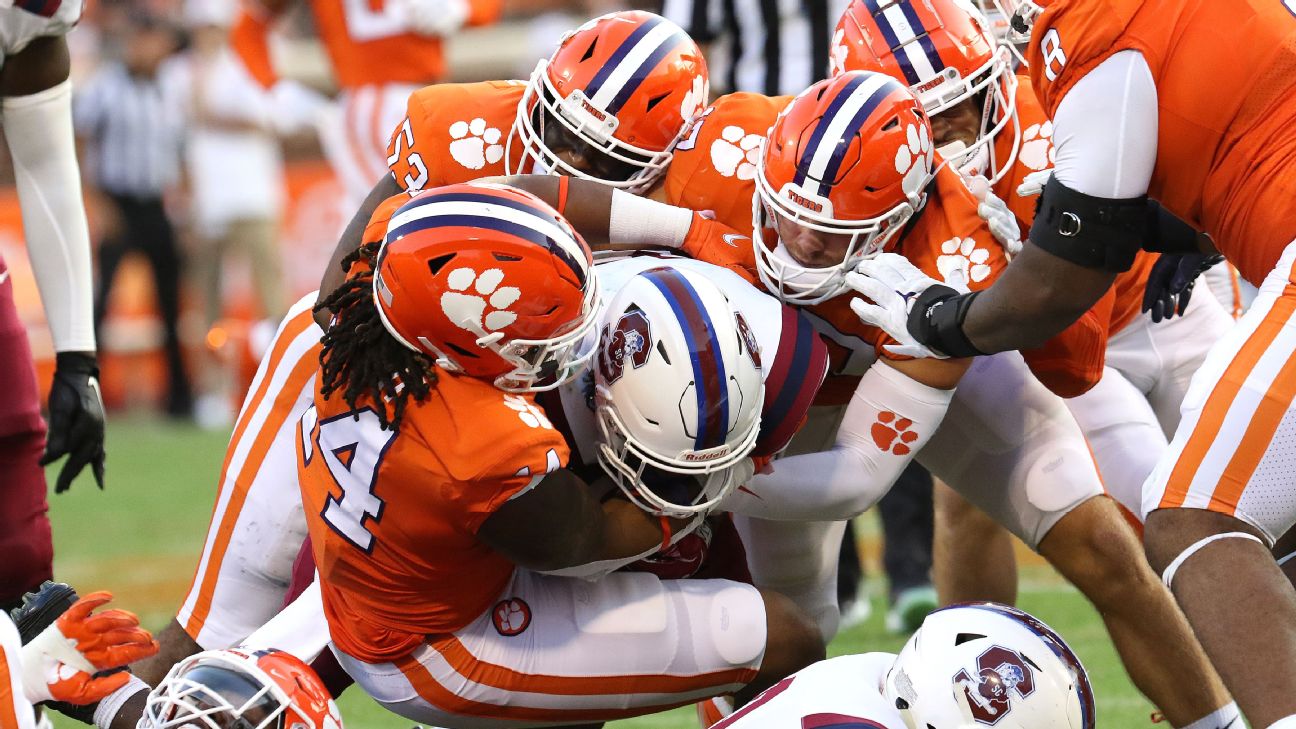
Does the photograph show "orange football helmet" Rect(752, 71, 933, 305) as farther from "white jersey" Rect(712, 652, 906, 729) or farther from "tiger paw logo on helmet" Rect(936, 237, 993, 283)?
"white jersey" Rect(712, 652, 906, 729)

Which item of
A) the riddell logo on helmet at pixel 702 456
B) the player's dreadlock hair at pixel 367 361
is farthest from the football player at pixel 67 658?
the riddell logo on helmet at pixel 702 456

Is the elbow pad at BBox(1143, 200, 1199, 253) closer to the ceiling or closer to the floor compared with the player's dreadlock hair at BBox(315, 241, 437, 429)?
closer to the floor

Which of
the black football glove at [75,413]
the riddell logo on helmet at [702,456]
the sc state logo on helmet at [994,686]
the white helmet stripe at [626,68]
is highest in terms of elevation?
the white helmet stripe at [626,68]

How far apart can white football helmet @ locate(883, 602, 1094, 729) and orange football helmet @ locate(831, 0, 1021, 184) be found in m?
1.08

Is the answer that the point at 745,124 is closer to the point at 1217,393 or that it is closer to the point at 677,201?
the point at 677,201

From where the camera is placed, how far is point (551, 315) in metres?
2.91

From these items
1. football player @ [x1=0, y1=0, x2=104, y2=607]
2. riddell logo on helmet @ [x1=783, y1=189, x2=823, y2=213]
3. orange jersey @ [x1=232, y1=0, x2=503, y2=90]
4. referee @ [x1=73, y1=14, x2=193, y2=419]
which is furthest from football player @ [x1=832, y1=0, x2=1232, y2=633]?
referee @ [x1=73, y1=14, x2=193, y2=419]

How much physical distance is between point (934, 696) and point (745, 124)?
135 cm

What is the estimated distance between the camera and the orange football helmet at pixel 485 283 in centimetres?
287

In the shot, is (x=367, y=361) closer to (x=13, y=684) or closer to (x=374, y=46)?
(x=13, y=684)

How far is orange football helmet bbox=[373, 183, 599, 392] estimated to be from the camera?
9.41 feet

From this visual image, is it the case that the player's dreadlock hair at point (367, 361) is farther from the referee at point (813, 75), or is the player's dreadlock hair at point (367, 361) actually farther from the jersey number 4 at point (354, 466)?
the referee at point (813, 75)

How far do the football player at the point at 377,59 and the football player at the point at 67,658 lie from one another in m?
4.15

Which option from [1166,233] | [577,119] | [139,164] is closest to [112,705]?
[577,119]
